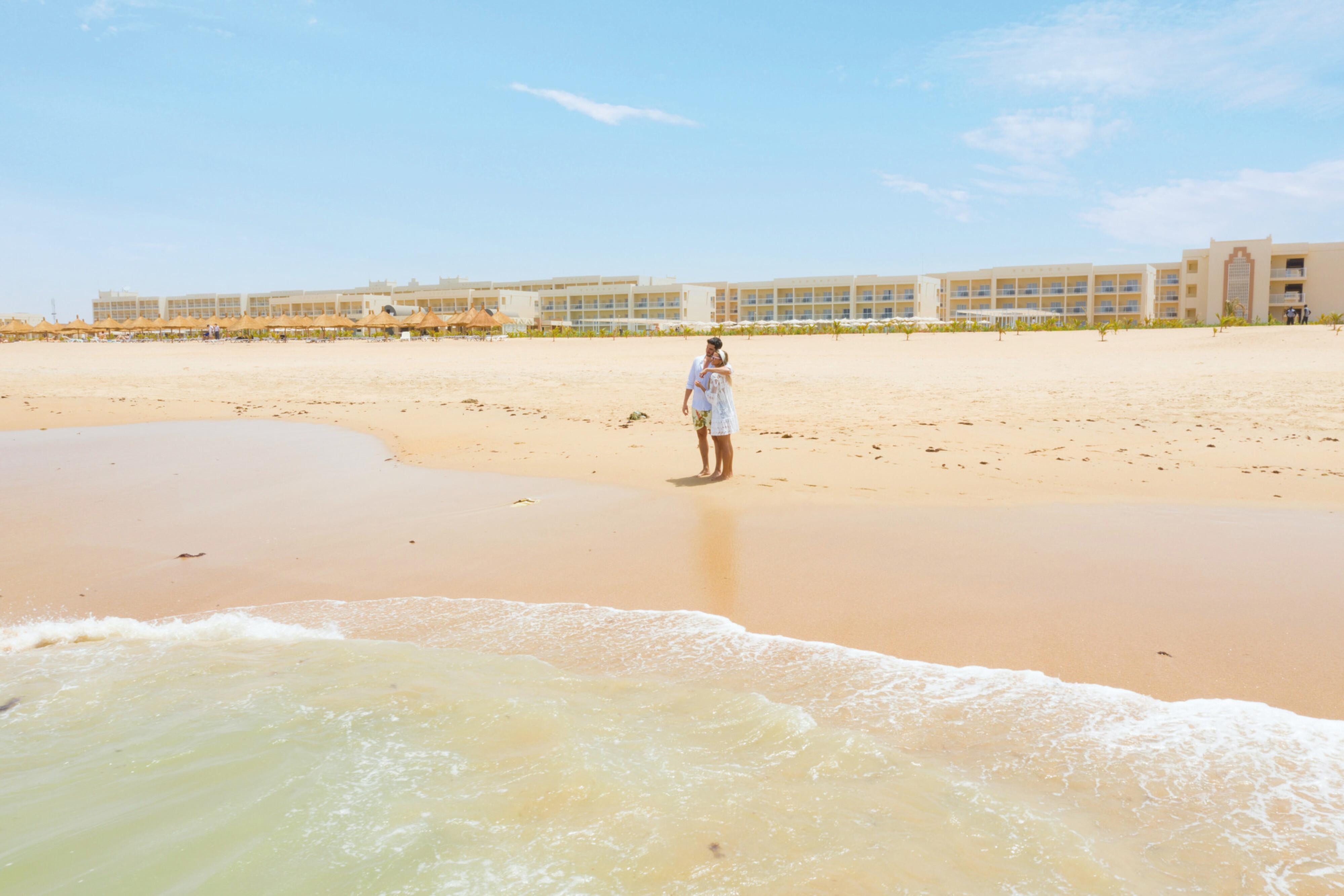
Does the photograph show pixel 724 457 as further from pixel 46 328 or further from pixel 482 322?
pixel 46 328

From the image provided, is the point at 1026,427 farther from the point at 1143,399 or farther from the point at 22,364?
the point at 22,364

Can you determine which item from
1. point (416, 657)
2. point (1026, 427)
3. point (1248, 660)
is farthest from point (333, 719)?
point (1026, 427)

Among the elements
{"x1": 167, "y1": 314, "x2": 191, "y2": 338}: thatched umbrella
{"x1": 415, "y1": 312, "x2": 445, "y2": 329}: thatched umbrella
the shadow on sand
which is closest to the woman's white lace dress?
the shadow on sand

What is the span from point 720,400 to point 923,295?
8229 centimetres

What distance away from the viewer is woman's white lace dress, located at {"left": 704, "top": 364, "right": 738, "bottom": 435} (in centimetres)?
801

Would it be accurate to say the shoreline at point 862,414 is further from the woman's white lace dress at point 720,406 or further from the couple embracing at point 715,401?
the woman's white lace dress at point 720,406

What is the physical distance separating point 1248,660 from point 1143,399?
1200cm

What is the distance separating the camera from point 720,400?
8039 mm

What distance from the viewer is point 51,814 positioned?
2.86 m

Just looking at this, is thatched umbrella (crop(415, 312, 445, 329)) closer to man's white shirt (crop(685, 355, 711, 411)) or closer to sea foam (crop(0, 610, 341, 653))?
man's white shirt (crop(685, 355, 711, 411))

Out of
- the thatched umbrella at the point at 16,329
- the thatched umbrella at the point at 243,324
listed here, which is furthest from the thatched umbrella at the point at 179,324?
the thatched umbrella at the point at 16,329

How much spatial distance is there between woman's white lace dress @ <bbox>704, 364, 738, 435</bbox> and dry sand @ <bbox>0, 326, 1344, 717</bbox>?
591 mm

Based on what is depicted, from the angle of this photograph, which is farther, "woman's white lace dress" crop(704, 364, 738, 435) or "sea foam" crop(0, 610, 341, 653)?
"woman's white lace dress" crop(704, 364, 738, 435)

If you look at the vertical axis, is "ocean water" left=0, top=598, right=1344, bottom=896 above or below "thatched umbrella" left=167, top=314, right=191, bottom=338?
below
